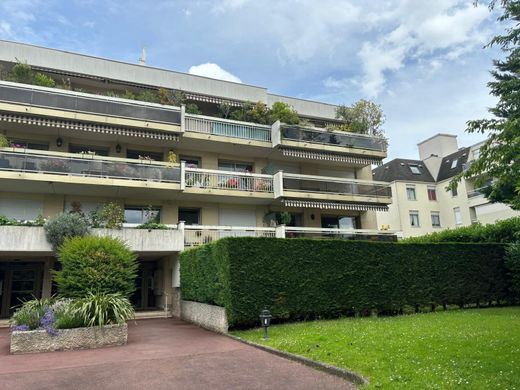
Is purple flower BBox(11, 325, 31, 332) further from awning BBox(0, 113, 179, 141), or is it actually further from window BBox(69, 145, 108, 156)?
window BBox(69, 145, 108, 156)

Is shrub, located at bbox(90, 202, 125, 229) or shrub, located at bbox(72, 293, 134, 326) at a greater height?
shrub, located at bbox(90, 202, 125, 229)

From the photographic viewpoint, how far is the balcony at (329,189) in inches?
878

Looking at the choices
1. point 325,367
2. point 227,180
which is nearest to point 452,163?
point 227,180

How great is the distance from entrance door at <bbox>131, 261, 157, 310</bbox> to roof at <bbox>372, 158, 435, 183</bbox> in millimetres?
28525

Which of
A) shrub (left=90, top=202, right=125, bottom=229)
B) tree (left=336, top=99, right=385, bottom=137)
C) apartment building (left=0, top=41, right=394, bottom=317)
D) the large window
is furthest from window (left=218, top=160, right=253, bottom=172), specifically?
shrub (left=90, top=202, right=125, bottom=229)

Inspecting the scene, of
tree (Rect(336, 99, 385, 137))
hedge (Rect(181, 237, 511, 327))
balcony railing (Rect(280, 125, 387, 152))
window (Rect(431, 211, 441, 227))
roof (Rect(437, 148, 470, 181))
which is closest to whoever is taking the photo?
hedge (Rect(181, 237, 511, 327))

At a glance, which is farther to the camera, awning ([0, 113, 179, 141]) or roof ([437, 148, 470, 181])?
roof ([437, 148, 470, 181])

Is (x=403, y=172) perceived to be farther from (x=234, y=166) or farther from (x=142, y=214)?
(x=142, y=214)

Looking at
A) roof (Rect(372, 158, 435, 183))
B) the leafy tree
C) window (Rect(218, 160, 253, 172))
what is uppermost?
roof (Rect(372, 158, 435, 183))

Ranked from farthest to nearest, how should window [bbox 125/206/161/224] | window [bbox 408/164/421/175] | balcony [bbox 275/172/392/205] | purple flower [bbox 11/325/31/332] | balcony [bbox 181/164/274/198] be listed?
window [bbox 408/164/421/175], balcony [bbox 275/172/392/205], window [bbox 125/206/161/224], balcony [bbox 181/164/274/198], purple flower [bbox 11/325/31/332]

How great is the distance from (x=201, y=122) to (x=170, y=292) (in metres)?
9.44

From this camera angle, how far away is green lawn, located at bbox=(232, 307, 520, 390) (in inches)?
244

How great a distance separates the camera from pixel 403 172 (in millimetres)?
42531

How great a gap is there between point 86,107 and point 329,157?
14.0m
